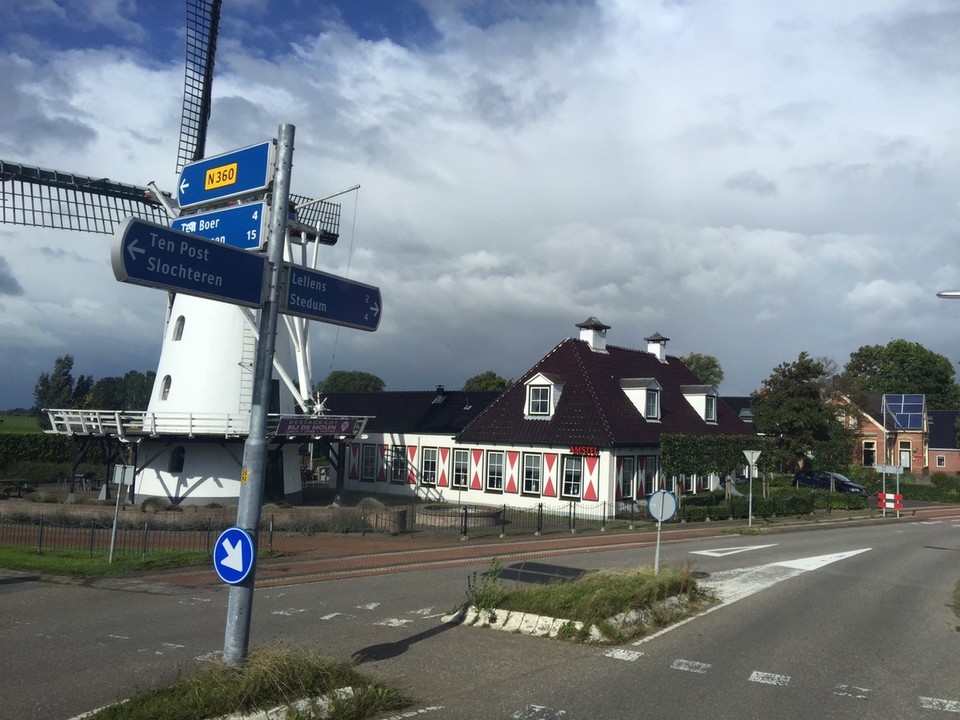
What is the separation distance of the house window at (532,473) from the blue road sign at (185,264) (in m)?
29.3

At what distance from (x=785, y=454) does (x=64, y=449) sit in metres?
44.0

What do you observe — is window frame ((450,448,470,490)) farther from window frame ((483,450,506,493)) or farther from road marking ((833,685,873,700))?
road marking ((833,685,873,700))

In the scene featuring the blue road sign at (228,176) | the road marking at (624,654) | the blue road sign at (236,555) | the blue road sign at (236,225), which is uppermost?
the blue road sign at (228,176)

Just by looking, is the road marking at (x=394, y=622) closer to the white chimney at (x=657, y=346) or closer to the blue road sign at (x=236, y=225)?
the blue road sign at (x=236, y=225)

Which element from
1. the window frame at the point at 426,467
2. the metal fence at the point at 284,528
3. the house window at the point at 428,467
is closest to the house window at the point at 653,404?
the metal fence at the point at 284,528

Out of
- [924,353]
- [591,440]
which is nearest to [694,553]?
[591,440]

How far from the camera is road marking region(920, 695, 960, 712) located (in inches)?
330

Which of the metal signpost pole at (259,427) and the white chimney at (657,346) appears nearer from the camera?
the metal signpost pole at (259,427)

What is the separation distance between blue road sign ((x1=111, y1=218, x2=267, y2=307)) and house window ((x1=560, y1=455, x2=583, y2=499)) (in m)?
28.5

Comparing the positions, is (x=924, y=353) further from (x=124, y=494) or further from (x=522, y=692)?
(x=522, y=692)

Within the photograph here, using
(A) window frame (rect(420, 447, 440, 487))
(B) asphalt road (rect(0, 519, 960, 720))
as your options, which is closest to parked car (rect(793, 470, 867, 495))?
(A) window frame (rect(420, 447, 440, 487))

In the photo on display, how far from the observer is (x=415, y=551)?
23.0 metres

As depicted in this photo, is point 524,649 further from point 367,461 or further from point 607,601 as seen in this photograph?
point 367,461

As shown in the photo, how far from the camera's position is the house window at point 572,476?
1383 inches
